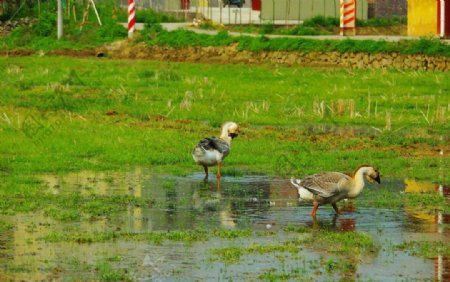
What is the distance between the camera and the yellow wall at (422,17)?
46.2m

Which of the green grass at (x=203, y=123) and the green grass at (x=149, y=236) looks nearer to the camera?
the green grass at (x=149, y=236)

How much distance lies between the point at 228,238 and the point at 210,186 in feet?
12.7

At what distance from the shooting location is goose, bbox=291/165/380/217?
1573 centimetres

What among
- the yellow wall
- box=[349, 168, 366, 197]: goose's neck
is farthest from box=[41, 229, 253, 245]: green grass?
the yellow wall

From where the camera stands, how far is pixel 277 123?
2578 cm

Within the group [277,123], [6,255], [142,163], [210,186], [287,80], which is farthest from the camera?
[287,80]

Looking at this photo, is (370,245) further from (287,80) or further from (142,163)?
(287,80)

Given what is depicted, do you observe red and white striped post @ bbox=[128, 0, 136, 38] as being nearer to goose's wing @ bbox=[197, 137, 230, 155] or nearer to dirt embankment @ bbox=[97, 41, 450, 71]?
dirt embankment @ bbox=[97, 41, 450, 71]

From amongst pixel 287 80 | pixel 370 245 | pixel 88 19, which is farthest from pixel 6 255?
pixel 88 19

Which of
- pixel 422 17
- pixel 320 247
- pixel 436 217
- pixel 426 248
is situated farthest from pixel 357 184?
pixel 422 17

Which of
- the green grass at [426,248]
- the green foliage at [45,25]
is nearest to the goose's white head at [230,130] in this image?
the green grass at [426,248]

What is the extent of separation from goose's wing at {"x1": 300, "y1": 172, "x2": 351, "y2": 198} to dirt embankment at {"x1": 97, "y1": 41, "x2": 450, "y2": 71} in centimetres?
2317

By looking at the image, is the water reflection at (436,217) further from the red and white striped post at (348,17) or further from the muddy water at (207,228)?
the red and white striped post at (348,17)

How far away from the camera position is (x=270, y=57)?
138 ft
